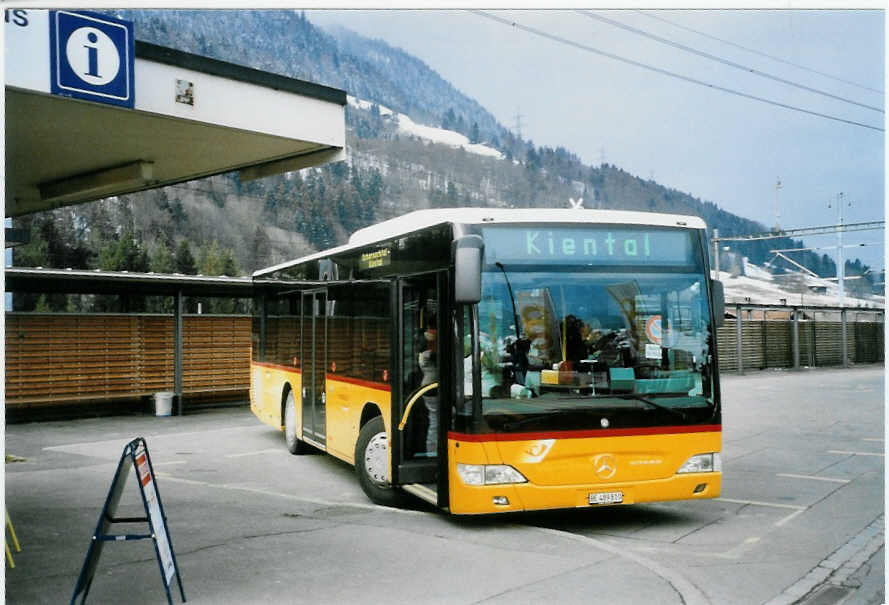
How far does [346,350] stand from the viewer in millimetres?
10938

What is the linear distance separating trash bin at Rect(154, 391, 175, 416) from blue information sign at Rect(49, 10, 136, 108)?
14.3m

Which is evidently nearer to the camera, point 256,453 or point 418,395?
point 418,395

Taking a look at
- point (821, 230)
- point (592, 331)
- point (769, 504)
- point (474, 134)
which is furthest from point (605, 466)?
point (474, 134)

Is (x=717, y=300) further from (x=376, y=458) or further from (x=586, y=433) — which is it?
(x=376, y=458)

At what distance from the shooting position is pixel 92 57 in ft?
21.4

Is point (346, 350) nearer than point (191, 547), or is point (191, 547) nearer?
point (191, 547)

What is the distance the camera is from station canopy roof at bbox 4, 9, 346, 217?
6.34m

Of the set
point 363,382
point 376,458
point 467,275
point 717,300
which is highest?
point 467,275

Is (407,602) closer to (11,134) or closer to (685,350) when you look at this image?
(685,350)

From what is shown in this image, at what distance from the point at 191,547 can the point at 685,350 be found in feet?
15.2

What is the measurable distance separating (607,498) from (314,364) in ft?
17.2

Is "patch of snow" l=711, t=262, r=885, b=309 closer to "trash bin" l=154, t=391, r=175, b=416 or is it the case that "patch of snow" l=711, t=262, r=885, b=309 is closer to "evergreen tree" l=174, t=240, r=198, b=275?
"trash bin" l=154, t=391, r=175, b=416

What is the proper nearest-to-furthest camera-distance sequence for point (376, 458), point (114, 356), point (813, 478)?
point (376, 458)
point (813, 478)
point (114, 356)

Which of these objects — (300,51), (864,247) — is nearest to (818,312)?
(864,247)
